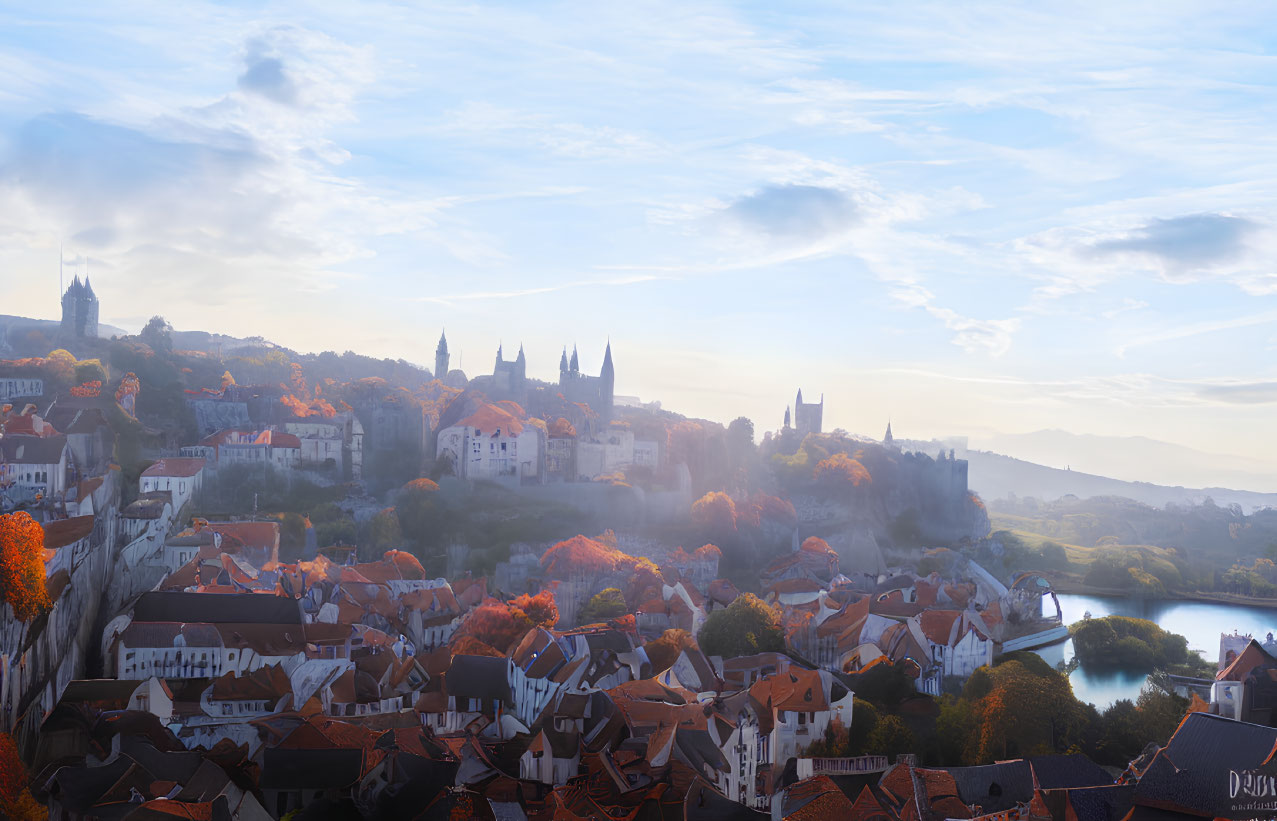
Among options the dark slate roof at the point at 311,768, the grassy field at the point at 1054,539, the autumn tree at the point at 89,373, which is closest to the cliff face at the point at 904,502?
the grassy field at the point at 1054,539

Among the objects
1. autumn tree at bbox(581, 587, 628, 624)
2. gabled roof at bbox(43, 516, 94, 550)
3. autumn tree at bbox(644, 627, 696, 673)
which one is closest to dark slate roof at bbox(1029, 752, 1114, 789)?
autumn tree at bbox(644, 627, 696, 673)

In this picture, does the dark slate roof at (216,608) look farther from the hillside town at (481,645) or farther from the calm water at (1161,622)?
the calm water at (1161,622)

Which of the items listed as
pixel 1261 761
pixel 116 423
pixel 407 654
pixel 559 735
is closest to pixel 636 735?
pixel 559 735

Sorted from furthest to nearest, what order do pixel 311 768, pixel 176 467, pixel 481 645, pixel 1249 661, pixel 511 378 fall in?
pixel 511 378, pixel 176 467, pixel 481 645, pixel 1249 661, pixel 311 768

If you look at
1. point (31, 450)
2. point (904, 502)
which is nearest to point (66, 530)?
point (31, 450)

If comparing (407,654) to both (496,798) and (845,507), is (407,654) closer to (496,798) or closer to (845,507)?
(496,798)

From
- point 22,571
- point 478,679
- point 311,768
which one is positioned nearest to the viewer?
point 311,768

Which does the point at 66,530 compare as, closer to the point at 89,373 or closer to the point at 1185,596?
the point at 89,373
